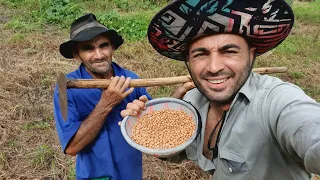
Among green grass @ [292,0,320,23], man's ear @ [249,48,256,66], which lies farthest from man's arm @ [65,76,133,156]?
green grass @ [292,0,320,23]

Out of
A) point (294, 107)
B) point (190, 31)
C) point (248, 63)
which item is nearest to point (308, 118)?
point (294, 107)

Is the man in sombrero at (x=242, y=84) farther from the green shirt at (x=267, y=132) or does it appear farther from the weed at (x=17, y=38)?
the weed at (x=17, y=38)

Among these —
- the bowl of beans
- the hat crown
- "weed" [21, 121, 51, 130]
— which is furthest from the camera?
"weed" [21, 121, 51, 130]

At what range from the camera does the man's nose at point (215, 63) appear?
1411 mm

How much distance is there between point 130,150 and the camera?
2156 millimetres

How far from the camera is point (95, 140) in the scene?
6.65 ft

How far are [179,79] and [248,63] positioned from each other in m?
0.80

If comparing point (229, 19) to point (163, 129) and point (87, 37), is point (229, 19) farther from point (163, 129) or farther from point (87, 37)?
point (87, 37)

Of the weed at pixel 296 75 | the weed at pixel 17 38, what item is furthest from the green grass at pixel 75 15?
the weed at pixel 296 75

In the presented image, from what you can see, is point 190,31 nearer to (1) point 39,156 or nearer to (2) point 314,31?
(1) point 39,156

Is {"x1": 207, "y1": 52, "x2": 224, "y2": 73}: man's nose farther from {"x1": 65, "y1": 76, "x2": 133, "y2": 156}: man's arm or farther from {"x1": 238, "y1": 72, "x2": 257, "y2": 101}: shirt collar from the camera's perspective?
{"x1": 65, "y1": 76, "x2": 133, "y2": 156}: man's arm

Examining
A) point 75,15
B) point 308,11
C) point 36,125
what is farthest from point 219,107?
point 308,11

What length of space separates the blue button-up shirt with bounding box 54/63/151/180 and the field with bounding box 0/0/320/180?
126 cm

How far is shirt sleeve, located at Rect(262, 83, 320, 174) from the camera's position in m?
1.08
